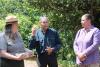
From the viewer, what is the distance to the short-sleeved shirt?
19.2ft

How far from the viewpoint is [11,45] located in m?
5.91

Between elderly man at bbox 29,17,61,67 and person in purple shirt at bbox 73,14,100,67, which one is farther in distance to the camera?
elderly man at bbox 29,17,61,67

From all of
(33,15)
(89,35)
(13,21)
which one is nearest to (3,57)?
(13,21)

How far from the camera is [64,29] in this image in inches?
429

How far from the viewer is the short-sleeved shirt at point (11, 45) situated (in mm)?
5848

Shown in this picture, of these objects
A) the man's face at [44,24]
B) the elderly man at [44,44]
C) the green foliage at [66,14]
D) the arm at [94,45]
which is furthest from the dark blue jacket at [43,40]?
the green foliage at [66,14]

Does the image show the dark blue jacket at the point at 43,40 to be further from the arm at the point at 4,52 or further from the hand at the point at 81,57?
the arm at the point at 4,52

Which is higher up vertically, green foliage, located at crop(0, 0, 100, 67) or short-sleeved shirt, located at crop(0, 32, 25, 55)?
green foliage, located at crop(0, 0, 100, 67)

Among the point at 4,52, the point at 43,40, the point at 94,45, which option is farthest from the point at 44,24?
the point at 4,52

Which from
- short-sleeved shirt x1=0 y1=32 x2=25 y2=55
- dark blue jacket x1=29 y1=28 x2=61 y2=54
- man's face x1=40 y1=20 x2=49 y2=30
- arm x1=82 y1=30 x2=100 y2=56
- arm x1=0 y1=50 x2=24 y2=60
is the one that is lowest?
arm x1=0 y1=50 x2=24 y2=60

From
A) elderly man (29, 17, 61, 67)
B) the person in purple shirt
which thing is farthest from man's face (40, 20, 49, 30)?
the person in purple shirt

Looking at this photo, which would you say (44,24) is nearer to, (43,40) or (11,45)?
(43,40)

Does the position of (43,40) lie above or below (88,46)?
above

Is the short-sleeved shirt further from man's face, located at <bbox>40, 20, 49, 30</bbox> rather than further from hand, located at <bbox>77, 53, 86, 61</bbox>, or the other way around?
man's face, located at <bbox>40, 20, 49, 30</bbox>
